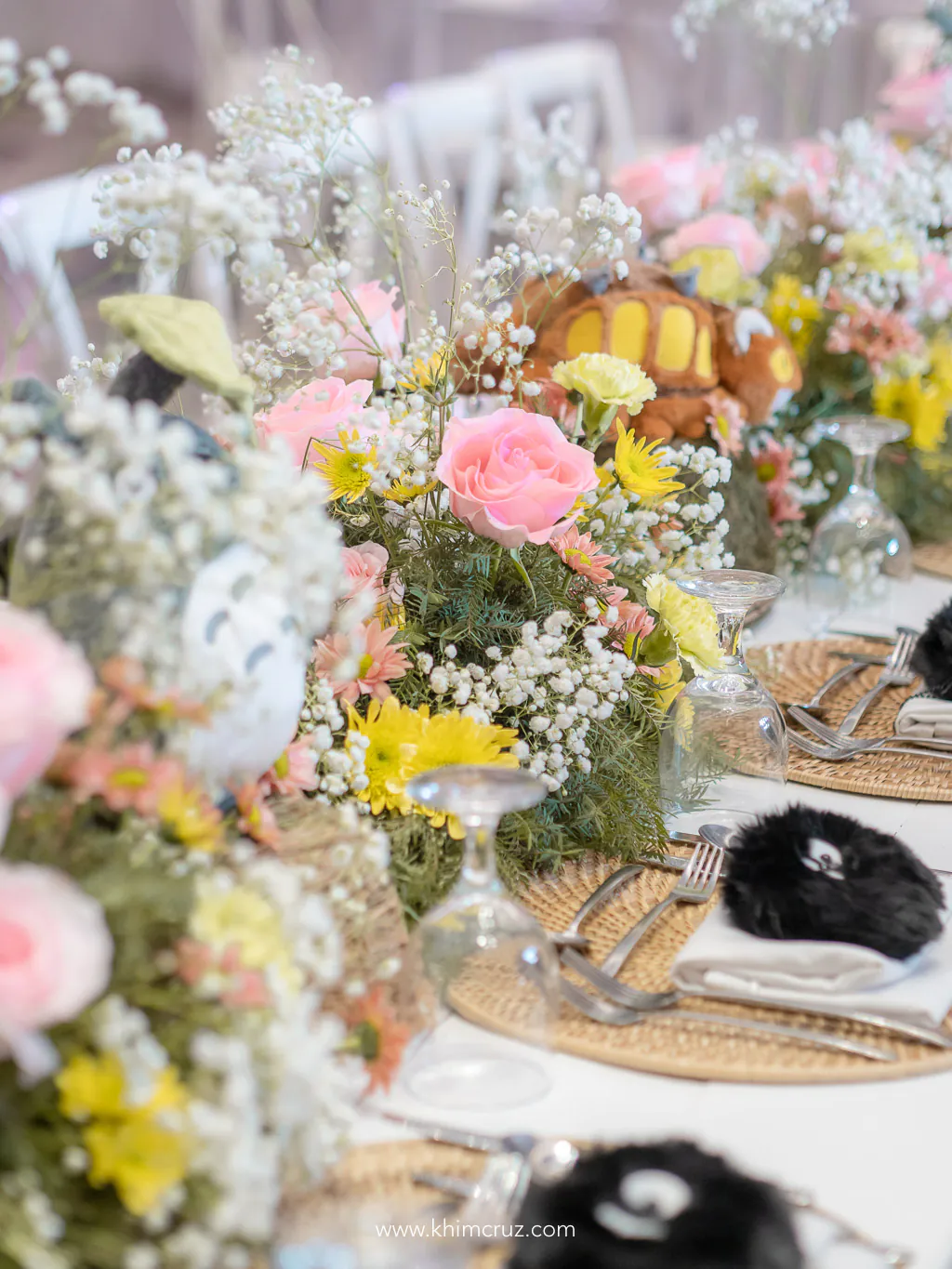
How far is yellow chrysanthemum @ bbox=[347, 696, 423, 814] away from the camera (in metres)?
A: 0.87

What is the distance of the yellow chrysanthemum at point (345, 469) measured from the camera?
0.95 metres

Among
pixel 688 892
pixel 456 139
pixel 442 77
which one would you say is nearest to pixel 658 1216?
pixel 688 892

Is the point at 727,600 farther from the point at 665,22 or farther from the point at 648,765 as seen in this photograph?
the point at 665,22

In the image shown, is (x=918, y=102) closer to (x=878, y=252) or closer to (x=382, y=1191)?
(x=878, y=252)

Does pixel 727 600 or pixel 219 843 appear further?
pixel 727 600

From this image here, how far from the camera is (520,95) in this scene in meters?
3.29

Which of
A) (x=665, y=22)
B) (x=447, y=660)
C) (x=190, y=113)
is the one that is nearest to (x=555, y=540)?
(x=447, y=660)

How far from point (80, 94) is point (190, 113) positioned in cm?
500

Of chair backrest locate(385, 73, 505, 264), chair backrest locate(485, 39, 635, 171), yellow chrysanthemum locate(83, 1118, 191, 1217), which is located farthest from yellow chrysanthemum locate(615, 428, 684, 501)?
chair backrest locate(485, 39, 635, 171)

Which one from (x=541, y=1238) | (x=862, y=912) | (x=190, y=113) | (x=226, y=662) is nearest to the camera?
(x=541, y=1238)

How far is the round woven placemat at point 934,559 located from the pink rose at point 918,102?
827 millimetres

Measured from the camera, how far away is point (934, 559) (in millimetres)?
1765

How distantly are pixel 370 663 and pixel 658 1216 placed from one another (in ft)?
1.50

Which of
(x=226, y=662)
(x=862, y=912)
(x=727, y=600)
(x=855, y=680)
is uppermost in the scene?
(x=226, y=662)
